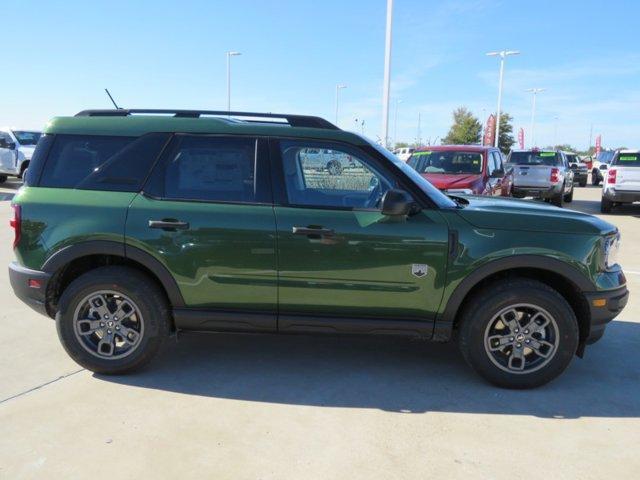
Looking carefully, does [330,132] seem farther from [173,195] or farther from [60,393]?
[60,393]

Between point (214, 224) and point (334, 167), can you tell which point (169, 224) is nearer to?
point (214, 224)

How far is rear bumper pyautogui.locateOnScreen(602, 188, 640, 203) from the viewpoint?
1339 centimetres

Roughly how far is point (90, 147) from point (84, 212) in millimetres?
492

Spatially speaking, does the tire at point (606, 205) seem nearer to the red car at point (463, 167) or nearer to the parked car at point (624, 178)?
the parked car at point (624, 178)

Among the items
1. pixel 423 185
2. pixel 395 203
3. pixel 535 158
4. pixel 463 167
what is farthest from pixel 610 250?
pixel 535 158

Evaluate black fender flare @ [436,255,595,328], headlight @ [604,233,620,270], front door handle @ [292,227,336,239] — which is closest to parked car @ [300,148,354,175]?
front door handle @ [292,227,336,239]

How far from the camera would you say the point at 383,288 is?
3.70 m

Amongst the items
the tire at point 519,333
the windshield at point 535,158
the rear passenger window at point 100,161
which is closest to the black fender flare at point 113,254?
the rear passenger window at point 100,161

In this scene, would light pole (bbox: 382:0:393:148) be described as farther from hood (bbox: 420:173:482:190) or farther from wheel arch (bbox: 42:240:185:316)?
wheel arch (bbox: 42:240:185:316)

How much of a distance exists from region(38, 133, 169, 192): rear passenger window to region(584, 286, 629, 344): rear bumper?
10.5 feet

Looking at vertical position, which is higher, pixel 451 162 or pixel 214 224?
pixel 451 162

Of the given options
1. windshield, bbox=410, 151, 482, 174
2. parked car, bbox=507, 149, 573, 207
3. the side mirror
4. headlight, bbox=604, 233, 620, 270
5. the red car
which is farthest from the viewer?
parked car, bbox=507, 149, 573, 207

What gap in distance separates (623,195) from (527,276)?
456 inches

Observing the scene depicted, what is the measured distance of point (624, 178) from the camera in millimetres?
13531
